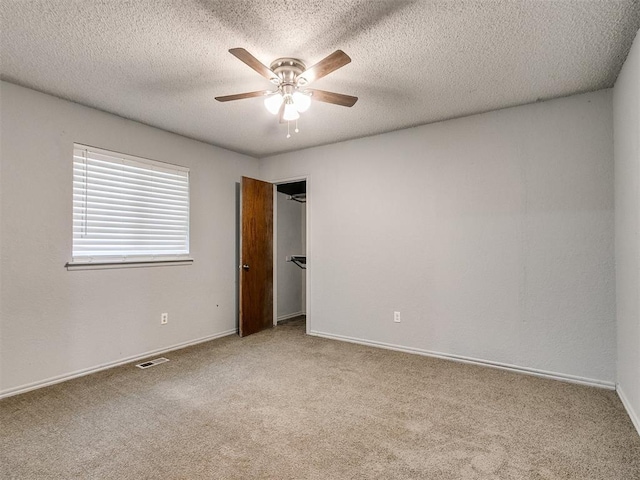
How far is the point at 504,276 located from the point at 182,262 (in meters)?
3.40

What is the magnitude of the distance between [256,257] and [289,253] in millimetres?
953

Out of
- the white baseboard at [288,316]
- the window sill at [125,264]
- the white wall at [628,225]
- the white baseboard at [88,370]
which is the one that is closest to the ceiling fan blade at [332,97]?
the white wall at [628,225]

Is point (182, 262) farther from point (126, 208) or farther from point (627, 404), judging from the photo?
point (627, 404)

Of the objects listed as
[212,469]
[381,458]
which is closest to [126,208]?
[212,469]

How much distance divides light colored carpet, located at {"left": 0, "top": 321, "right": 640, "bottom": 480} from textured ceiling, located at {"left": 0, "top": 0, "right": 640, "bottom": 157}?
2440 millimetres

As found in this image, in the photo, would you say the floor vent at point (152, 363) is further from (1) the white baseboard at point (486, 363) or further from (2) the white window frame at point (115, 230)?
(1) the white baseboard at point (486, 363)

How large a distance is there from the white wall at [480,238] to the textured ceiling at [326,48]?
1.46ft

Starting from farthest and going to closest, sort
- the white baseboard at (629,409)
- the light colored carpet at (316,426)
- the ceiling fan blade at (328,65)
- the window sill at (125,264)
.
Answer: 1. the window sill at (125,264)
2. the white baseboard at (629,409)
3. the ceiling fan blade at (328,65)
4. the light colored carpet at (316,426)

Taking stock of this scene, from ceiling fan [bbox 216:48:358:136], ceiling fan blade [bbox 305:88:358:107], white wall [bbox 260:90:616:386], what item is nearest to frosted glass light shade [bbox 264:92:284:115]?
ceiling fan [bbox 216:48:358:136]

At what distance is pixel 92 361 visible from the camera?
10.3 ft

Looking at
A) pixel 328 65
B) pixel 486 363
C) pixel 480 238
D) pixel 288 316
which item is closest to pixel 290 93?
pixel 328 65

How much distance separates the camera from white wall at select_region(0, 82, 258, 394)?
268 cm

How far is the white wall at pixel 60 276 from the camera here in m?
2.68

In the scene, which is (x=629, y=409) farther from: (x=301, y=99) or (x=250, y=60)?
(x=250, y=60)
